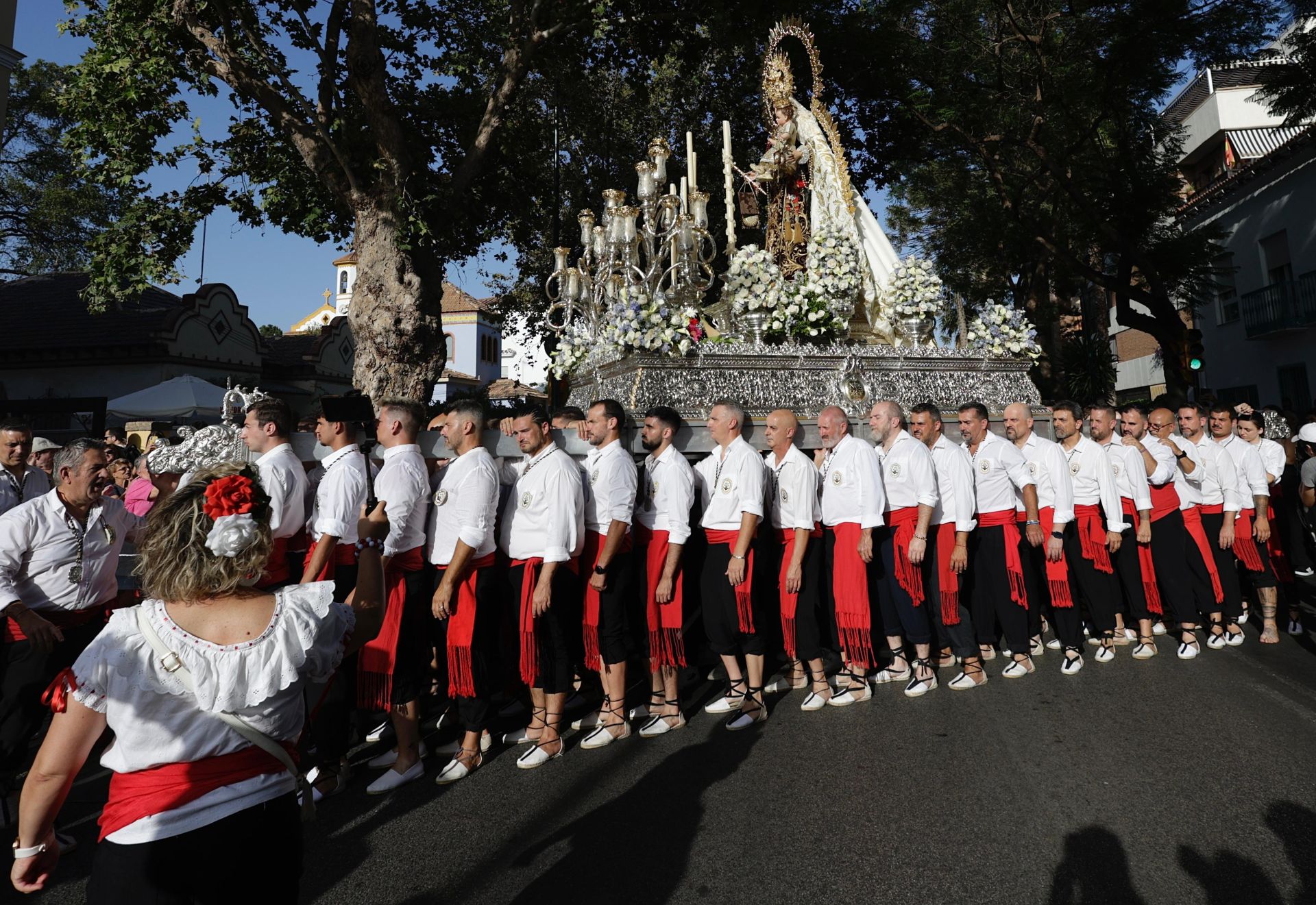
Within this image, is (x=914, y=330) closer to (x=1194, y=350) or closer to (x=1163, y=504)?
(x=1163, y=504)

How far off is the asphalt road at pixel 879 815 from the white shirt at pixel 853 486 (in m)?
1.21

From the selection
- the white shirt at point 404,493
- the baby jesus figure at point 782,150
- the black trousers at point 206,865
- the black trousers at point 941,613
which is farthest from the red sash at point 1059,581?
the baby jesus figure at point 782,150

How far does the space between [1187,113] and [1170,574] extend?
95.7ft

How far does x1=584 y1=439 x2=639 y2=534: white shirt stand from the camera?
4.80 metres

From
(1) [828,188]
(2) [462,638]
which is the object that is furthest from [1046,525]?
(1) [828,188]

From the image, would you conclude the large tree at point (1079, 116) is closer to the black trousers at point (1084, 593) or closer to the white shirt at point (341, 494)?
the black trousers at point (1084, 593)

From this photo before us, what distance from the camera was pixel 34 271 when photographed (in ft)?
82.9

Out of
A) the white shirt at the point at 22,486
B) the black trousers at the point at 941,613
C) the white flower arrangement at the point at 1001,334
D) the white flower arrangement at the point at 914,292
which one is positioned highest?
the white flower arrangement at the point at 914,292

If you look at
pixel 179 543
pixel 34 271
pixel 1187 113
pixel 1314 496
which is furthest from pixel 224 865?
pixel 1187 113

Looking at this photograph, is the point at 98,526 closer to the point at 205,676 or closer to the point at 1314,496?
the point at 205,676

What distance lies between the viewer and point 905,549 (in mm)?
5766

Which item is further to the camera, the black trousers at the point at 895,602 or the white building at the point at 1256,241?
the white building at the point at 1256,241

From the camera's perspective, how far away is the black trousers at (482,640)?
14.5 feet

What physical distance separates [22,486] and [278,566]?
Answer: 2045 millimetres
